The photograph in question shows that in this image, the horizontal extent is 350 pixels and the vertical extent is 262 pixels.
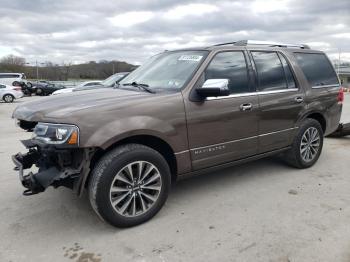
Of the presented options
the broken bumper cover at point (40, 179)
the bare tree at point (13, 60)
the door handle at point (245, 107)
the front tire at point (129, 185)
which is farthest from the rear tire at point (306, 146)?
the bare tree at point (13, 60)

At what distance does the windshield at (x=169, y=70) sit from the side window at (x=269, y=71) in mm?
835

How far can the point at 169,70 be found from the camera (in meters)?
4.18

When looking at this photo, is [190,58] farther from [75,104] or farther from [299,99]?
[299,99]

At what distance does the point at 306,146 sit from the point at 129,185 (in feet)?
9.91

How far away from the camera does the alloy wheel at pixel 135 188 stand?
3286mm

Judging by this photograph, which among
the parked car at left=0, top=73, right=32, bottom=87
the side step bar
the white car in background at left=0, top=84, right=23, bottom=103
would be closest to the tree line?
the parked car at left=0, top=73, right=32, bottom=87

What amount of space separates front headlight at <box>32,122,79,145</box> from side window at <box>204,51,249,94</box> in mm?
1635

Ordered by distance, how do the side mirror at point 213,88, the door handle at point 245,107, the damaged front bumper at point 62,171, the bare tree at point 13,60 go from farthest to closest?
the bare tree at point 13,60 < the door handle at point 245,107 < the side mirror at point 213,88 < the damaged front bumper at point 62,171

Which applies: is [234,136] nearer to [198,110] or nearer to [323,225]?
[198,110]

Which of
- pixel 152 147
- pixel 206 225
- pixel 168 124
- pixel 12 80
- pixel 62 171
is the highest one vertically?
pixel 12 80

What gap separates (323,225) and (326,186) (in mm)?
1243

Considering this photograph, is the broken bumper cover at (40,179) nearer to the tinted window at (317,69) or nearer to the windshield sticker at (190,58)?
the windshield sticker at (190,58)

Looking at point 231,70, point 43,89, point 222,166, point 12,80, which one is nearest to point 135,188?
point 222,166

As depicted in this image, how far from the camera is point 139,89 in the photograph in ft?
13.0
